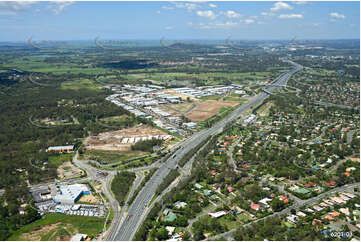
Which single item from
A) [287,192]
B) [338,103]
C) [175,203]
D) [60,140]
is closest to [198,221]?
[175,203]

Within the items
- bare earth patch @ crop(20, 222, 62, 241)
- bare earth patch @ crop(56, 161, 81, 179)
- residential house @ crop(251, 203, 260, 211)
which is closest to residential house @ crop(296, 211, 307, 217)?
residential house @ crop(251, 203, 260, 211)

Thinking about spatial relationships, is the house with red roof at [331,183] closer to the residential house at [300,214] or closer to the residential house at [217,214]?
the residential house at [300,214]

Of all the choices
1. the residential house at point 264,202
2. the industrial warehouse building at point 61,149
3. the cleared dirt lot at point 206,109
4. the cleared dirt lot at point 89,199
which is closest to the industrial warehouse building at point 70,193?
the cleared dirt lot at point 89,199

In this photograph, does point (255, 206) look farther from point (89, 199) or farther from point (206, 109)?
point (206, 109)

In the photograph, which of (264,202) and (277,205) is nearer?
(277,205)

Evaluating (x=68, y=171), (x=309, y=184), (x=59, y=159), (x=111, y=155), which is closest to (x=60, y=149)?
(x=59, y=159)

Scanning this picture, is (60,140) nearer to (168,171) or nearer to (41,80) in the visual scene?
(168,171)
